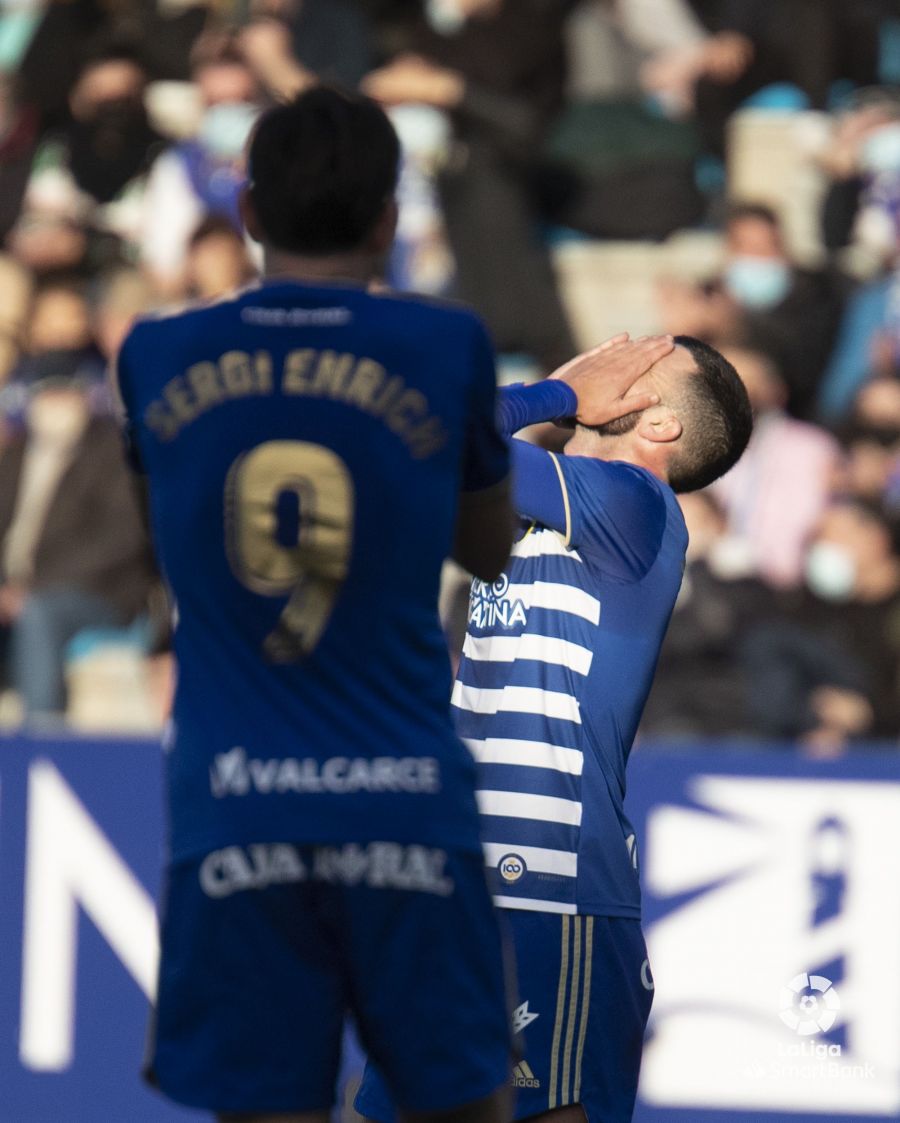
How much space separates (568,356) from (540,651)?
611 centimetres

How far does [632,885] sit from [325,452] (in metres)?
1.42

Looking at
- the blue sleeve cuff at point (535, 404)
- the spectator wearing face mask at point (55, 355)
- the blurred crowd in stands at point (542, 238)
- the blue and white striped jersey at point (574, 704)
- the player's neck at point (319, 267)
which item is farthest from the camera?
the spectator wearing face mask at point (55, 355)

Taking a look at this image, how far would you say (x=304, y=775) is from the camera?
9.12 feet

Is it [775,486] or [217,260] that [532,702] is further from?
[217,260]

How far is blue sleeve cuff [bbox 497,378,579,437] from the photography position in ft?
11.6

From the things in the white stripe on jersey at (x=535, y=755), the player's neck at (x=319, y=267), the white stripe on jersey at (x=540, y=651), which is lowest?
the white stripe on jersey at (x=535, y=755)

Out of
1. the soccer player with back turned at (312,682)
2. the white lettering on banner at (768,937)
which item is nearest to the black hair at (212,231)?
the white lettering on banner at (768,937)

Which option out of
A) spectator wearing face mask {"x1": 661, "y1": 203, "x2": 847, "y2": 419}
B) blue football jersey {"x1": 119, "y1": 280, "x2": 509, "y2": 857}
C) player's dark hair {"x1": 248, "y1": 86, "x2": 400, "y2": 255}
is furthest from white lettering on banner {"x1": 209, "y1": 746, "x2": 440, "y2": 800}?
spectator wearing face mask {"x1": 661, "y1": 203, "x2": 847, "y2": 419}

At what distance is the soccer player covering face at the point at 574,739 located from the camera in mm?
3721

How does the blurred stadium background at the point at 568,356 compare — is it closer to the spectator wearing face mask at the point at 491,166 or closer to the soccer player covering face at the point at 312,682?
the spectator wearing face mask at the point at 491,166

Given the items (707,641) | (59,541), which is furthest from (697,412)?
(59,541)

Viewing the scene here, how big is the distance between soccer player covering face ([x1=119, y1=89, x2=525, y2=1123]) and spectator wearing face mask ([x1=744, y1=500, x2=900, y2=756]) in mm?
4959

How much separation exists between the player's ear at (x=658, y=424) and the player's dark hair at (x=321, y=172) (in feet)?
3.90

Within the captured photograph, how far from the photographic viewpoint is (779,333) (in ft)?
30.6
